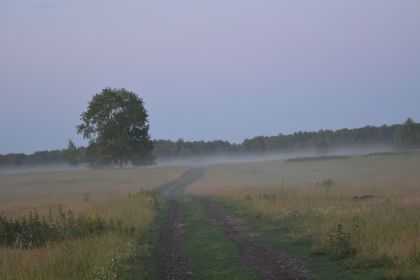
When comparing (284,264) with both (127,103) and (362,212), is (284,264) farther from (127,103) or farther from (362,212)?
(127,103)

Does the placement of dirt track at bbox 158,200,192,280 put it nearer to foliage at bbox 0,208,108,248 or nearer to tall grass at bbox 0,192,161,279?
tall grass at bbox 0,192,161,279

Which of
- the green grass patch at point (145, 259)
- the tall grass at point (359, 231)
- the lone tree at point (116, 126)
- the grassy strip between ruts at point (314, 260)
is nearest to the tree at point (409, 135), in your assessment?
the lone tree at point (116, 126)

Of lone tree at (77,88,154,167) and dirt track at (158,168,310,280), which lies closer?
dirt track at (158,168,310,280)

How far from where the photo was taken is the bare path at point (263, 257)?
1199 centimetres

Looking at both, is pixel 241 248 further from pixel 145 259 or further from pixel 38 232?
pixel 38 232

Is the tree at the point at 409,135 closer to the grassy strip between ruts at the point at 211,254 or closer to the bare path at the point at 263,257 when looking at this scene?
the grassy strip between ruts at the point at 211,254

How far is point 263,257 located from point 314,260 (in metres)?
1.38

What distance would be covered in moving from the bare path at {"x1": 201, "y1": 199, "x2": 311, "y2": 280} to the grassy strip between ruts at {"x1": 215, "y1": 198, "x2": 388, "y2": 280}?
1.09ft

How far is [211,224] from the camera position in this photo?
894 inches

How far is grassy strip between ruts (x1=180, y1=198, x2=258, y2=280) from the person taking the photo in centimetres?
1232

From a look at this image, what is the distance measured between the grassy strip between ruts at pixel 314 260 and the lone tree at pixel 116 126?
217 feet

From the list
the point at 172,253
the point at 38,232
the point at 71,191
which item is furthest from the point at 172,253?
the point at 71,191

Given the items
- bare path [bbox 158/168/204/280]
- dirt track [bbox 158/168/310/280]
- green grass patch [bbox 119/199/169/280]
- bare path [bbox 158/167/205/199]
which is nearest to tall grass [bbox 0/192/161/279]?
green grass patch [bbox 119/199/169/280]

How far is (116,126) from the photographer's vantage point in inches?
3398
